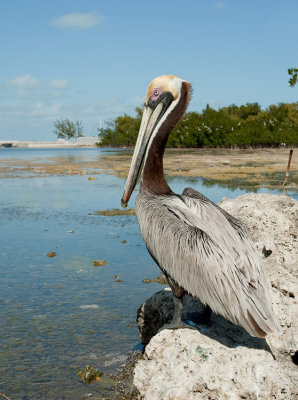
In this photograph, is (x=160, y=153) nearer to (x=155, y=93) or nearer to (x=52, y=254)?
(x=155, y=93)

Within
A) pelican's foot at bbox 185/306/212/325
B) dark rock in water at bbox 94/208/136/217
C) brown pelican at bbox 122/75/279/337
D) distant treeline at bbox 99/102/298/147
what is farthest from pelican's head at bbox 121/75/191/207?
distant treeline at bbox 99/102/298/147

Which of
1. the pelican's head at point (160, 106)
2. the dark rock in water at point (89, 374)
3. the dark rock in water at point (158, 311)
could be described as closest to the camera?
the dark rock in water at point (89, 374)

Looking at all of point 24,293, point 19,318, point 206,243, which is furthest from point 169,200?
point 24,293

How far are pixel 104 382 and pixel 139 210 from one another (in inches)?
51.6

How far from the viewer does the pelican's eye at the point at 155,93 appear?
13.5 ft

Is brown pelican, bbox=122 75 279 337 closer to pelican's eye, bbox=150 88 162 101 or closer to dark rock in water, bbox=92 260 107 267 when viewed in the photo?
pelican's eye, bbox=150 88 162 101

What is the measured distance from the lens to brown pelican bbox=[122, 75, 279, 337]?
2850 millimetres

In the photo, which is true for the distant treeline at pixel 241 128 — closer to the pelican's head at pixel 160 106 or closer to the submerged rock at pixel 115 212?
the submerged rock at pixel 115 212

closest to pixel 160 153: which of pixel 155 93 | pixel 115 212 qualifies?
pixel 155 93

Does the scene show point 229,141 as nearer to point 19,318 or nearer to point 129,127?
point 129,127

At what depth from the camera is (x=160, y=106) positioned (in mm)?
4121

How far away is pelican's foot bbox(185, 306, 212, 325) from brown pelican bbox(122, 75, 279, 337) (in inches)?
5.2

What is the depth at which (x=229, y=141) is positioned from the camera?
5466 cm

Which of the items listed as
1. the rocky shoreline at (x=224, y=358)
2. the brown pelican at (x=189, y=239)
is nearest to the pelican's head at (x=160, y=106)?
the brown pelican at (x=189, y=239)
